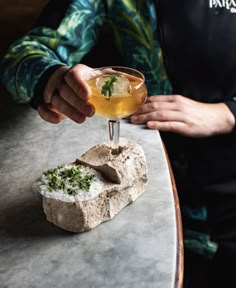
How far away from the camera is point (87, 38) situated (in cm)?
150

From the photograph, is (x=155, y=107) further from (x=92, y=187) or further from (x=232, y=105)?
(x=92, y=187)

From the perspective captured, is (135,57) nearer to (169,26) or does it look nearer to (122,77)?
(169,26)

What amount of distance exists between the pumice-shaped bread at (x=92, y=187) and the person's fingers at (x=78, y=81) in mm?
134

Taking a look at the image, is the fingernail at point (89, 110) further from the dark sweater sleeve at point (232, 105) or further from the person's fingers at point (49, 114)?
the dark sweater sleeve at point (232, 105)

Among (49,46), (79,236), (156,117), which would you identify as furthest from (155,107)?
(79,236)

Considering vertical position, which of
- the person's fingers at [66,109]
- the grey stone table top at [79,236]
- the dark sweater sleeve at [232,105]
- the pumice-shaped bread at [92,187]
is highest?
the person's fingers at [66,109]

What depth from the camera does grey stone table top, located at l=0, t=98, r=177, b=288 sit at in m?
0.90

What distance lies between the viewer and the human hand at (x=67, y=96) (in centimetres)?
117

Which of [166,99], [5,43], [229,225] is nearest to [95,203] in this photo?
[166,99]

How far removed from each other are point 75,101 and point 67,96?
1.1 inches

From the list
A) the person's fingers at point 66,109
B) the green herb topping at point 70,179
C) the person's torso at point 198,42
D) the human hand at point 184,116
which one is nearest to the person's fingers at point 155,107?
the human hand at point 184,116

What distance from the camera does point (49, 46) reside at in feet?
4.66

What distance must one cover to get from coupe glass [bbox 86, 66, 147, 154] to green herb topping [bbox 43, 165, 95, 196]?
10cm

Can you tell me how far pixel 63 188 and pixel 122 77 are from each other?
0.97 feet
